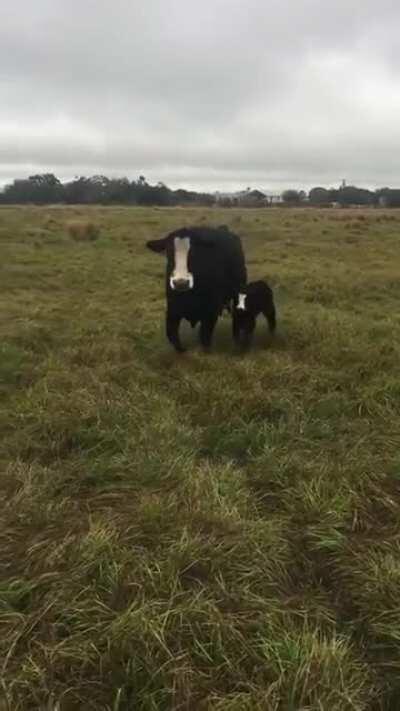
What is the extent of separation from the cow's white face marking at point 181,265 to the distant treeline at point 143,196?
56396 mm

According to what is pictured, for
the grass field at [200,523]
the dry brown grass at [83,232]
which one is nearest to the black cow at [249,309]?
the grass field at [200,523]

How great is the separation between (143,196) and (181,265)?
2571 inches

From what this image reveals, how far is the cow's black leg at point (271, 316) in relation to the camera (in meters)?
8.27

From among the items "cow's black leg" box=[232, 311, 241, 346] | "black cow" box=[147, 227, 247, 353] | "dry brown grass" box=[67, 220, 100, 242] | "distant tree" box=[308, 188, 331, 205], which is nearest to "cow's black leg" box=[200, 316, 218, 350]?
"black cow" box=[147, 227, 247, 353]

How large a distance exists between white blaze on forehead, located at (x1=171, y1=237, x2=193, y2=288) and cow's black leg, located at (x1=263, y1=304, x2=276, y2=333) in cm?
150

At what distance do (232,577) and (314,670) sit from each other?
69 cm

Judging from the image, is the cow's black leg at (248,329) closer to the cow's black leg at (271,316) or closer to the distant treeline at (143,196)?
the cow's black leg at (271,316)

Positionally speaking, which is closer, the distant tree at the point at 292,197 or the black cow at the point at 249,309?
the black cow at the point at 249,309

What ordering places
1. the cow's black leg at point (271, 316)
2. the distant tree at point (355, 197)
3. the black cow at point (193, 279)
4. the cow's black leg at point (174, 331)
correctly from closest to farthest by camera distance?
the black cow at point (193, 279), the cow's black leg at point (174, 331), the cow's black leg at point (271, 316), the distant tree at point (355, 197)

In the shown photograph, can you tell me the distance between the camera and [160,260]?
17812 millimetres

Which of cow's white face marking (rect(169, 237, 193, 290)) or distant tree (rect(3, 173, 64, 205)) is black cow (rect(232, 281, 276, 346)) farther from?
distant tree (rect(3, 173, 64, 205))

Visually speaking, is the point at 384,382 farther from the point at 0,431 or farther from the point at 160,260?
the point at 160,260

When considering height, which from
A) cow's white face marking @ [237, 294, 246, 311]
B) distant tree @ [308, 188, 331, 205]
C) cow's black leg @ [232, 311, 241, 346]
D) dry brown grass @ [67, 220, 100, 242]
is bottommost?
distant tree @ [308, 188, 331, 205]

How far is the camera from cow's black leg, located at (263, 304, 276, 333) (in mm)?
8266
